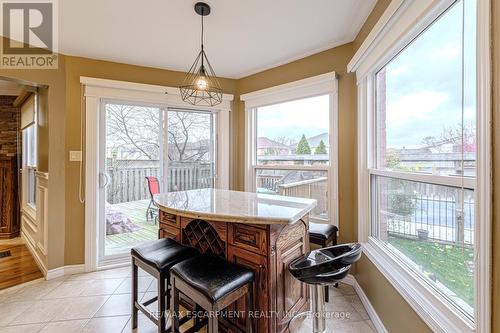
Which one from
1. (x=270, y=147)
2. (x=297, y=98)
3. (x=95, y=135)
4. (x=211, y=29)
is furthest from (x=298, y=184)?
(x=95, y=135)

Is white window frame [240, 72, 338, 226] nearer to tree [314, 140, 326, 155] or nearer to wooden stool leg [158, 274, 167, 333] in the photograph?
tree [314, 140, 326, 155]

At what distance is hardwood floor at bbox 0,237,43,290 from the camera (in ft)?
8.79

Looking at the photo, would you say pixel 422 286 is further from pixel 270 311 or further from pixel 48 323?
pixel 48 323

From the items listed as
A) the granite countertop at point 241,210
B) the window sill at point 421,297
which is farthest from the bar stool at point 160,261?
the window sill at point 421,297

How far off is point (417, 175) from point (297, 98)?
1.85m

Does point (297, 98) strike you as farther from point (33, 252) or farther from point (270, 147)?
point (33, 252)

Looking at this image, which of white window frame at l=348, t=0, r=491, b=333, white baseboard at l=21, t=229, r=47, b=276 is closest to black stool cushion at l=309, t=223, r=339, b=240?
white window frame at l=348, t=0, r=491, b=333

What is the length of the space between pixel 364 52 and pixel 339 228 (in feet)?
5.77

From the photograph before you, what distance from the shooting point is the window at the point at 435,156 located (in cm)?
106

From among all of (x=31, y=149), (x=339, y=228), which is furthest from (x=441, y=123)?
(x=31, y=149)

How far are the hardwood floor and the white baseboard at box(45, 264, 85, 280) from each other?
0.17 m

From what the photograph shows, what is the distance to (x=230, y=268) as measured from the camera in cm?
148

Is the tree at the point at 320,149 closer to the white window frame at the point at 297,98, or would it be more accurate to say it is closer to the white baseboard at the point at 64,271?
the white window frame at the point at 297,98

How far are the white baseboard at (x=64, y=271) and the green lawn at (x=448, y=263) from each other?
134 inches
